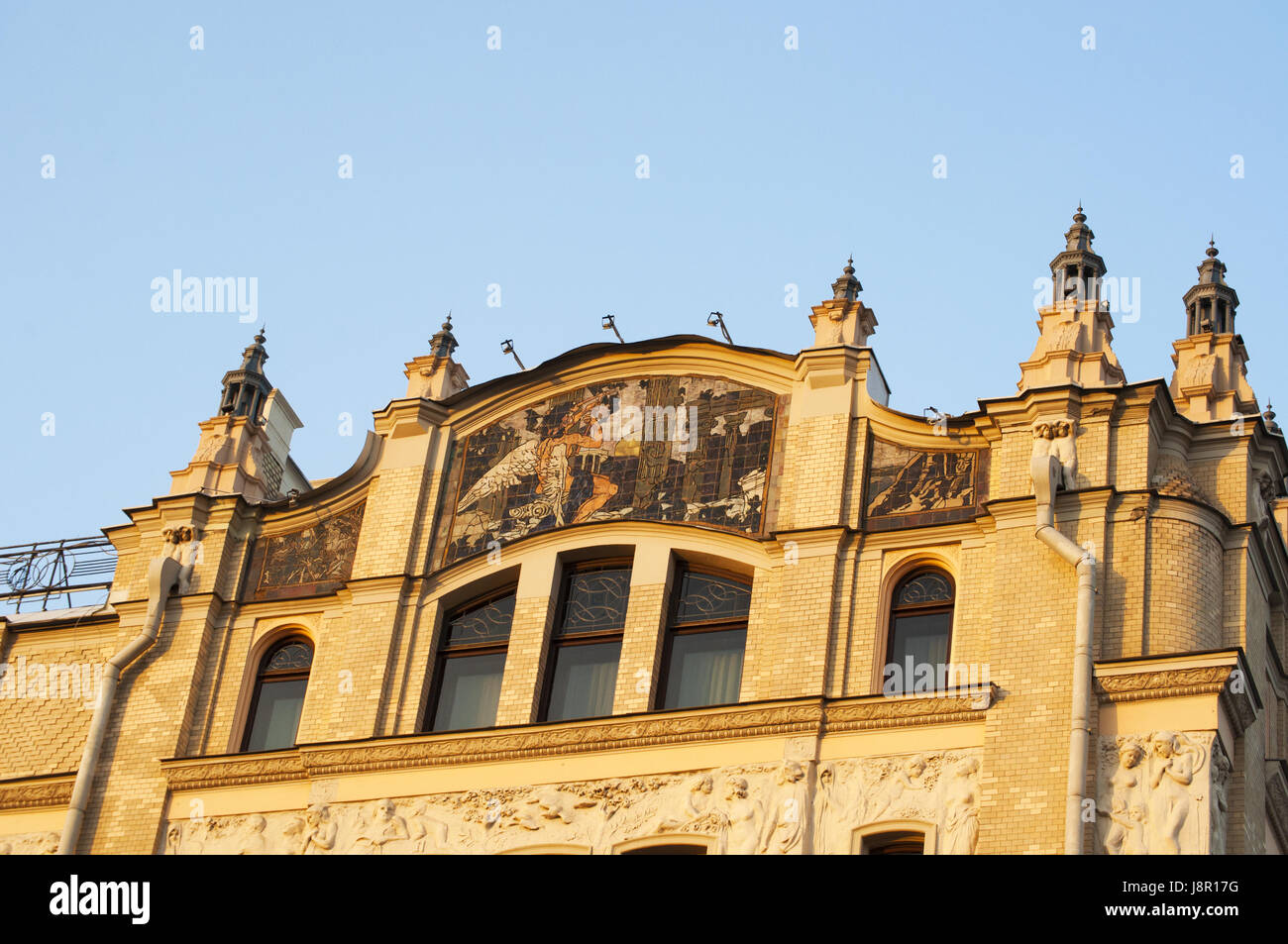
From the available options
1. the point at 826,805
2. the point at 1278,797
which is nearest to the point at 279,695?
the point at 826,805

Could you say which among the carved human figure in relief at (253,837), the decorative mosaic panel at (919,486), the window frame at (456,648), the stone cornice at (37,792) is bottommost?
the carved human figure in relief at (253,837)

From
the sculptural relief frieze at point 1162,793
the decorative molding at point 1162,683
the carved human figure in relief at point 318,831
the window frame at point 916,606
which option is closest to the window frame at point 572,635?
the carved human figure in relief at point 318,831

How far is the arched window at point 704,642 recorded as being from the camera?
23234 millimetres

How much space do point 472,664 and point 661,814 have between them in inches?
135

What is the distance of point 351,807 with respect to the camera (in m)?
23.4

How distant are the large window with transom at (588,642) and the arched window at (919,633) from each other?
299cm

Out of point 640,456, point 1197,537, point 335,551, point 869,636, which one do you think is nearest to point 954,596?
point 869,636

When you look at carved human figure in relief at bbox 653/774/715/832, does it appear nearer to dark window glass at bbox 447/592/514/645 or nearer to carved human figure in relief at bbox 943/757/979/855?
carved human figure in relief at bbox 943/757/979/855

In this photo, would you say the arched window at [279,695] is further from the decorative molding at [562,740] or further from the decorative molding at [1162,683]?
the decorative molding at [1162,683]

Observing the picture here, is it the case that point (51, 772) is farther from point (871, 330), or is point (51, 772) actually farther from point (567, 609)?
point (871, 330)

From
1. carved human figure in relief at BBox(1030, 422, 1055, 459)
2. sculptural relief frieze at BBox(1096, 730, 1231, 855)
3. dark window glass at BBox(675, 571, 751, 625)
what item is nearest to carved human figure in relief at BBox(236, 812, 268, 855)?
dark window glass at BBox(675, 571, 751, 625)

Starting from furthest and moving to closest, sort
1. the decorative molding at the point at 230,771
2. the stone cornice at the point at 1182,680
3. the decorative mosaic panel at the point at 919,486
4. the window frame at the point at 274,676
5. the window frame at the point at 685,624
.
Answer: the window frame at the point at 274,676, the decorative molding at the point at 230,771, the window frame at the point at 685,624, the decorative mosaic panel at the point at 919,486, the stone cornice at the point at 1182,680

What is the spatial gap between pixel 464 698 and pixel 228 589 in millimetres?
3506

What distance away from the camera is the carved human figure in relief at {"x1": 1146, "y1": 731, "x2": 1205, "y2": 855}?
1998 centimetres
